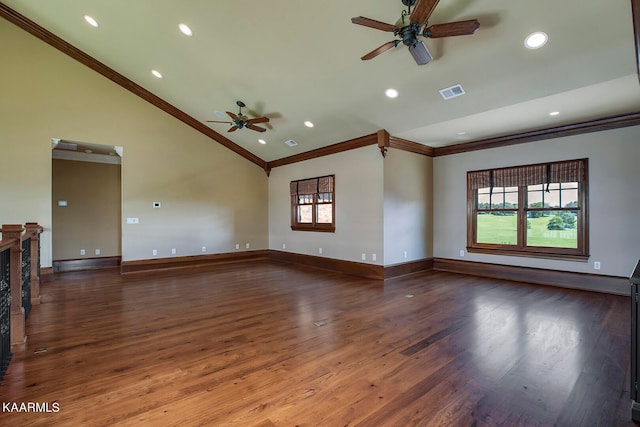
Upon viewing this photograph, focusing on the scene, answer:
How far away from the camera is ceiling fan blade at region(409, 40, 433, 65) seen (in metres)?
3.11

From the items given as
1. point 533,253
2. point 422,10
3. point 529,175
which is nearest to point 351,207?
point 529,175

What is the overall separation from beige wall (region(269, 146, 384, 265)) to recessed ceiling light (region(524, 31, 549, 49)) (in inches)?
116

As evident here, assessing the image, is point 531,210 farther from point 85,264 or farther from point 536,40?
point 85,264

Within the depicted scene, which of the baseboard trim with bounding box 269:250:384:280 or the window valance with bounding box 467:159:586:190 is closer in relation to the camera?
the window valance with bounding box 467:159:586:190

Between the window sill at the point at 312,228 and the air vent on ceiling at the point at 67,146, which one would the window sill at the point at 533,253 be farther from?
the air vent on ceiling at the point at 67,146

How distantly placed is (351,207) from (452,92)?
299 cm

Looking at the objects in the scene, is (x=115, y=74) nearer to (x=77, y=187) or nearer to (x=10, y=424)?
(x=77, y=187)

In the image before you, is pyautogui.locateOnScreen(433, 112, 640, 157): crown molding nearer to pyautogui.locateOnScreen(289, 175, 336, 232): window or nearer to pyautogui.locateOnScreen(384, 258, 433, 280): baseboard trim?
pyautogui.locateOnScreen(384, 258, 433, 280): baseboard trim

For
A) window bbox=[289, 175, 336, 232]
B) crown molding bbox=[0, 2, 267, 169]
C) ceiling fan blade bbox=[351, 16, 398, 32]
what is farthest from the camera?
window bbox=[289, 175, 336, 232]

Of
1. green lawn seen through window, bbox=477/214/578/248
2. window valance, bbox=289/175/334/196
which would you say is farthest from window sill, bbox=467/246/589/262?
window valance, bbox=289/175/334/196

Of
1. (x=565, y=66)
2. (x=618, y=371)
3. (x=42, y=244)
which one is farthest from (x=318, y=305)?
(x=42, y=244)

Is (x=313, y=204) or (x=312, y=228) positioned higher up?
(x=313, y=204)

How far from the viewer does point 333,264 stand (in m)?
6.89

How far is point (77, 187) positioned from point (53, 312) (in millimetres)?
4518
